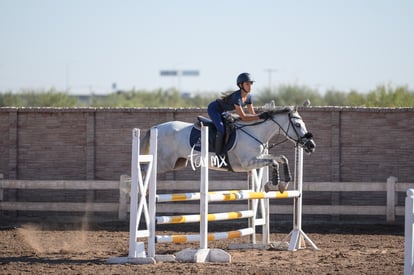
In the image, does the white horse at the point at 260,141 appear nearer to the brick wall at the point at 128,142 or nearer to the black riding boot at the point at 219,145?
the black riding boot at the point at 219,145

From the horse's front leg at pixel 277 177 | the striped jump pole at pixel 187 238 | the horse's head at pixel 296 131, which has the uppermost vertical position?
the horse's head at pixel 296 131

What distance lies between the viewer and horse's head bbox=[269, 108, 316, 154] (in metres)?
12.7

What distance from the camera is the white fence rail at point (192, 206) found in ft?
56.4

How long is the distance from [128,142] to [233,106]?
6635 mm

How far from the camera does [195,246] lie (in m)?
13.8

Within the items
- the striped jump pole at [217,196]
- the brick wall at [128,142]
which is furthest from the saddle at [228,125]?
the brick wall at [128,142]

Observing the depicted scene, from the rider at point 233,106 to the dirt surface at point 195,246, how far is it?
190 cm

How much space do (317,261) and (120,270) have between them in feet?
9.49

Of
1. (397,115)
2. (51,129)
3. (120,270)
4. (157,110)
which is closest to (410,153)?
(397,115)

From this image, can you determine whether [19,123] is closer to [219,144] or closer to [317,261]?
[219,144]

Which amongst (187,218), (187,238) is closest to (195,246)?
(187,238)

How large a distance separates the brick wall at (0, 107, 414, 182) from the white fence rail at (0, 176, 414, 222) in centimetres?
79

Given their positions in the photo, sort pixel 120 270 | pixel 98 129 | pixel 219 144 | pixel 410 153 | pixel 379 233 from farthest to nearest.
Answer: pixel 98 129 → pixel 410 153 → pixel 379 233 → pixel 219 144 → pixel 120 270

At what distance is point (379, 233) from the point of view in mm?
16297
